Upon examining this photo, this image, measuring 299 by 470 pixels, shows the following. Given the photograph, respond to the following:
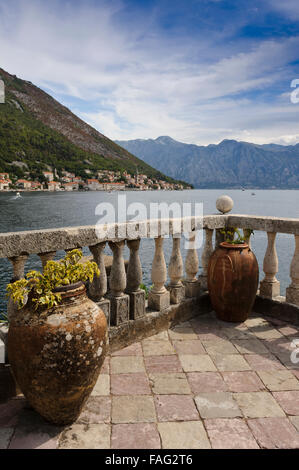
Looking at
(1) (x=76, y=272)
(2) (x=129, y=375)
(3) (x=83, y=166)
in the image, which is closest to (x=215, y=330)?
(2) (x=129, y=375)

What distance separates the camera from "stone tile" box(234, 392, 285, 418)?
2.60 metres

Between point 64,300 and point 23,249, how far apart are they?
729mm

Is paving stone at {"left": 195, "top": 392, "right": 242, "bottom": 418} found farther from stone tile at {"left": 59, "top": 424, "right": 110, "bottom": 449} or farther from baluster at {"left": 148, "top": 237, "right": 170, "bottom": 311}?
baluster at {"left": 148, "top": 237, "right": 170, "bottom": 311}

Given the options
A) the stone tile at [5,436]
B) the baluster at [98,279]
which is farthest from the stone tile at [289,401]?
the stone tile at [5,436]

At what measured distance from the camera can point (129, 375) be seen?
3119 millimetres

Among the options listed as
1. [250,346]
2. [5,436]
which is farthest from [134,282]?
[5,436]

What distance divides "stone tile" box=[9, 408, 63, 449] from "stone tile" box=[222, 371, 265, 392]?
1554 millimetres

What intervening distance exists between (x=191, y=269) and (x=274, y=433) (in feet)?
7.79

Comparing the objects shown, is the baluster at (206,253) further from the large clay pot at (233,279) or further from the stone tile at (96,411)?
the stone tile at (96,411)

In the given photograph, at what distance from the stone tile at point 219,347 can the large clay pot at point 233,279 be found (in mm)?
580

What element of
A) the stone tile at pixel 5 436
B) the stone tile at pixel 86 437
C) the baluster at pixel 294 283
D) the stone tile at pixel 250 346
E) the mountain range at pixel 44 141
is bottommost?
the stone tile at pixel 250 346

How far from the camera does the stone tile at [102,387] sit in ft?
9.31

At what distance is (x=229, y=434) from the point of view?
2.37m

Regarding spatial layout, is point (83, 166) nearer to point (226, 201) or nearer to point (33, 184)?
point (33, 184)
